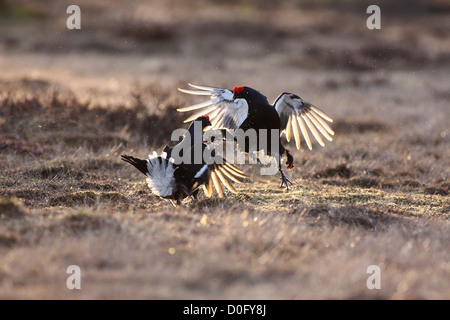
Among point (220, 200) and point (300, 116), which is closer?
point (220, 200)

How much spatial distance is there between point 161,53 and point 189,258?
14282 millimetres

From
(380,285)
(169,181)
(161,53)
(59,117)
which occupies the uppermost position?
(161,53)

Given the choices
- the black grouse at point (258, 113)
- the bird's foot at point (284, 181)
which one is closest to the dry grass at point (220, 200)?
the bird's foot at point (284, 181)

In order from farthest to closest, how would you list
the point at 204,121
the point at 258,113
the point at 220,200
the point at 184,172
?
1. the point at 258,113
2. the point at 204,121
3. the point at 220,200
4. the point at 184,172

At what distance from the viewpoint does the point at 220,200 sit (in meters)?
5.93

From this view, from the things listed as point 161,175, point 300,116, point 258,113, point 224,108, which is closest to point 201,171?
point 161,175

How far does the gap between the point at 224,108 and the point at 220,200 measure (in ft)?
4.69

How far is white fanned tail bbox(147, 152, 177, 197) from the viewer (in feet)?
18.2

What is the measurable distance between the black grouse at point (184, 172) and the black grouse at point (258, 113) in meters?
0.96

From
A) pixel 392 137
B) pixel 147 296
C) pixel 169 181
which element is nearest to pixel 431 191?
pixel 392 137

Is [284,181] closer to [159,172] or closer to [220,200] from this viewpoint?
[220,200]

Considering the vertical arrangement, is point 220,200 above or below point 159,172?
below

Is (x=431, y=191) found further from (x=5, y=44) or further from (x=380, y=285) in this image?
(x=5, y=44)

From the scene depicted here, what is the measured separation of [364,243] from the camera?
4.48 meters
